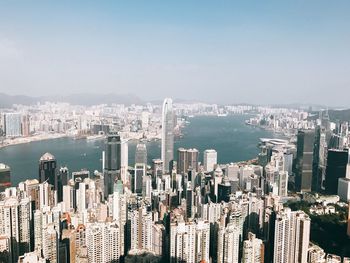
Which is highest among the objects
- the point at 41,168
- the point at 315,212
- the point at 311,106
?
the point at 311,106

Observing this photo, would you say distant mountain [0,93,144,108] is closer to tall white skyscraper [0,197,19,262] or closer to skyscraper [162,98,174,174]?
skyscraper [162,98,174,174]

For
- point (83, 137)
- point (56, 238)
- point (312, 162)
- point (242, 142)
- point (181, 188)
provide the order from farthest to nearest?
point (242, 142), point (83, 137), point (312, 162), point (181, 188), point (56, 238)

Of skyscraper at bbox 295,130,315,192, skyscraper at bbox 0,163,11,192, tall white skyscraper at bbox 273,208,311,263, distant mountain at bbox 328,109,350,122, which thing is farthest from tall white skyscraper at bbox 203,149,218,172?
tall white skyscraper at bbox 273,208,311,263

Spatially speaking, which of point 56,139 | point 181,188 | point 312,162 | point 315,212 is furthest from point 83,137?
point 315,212

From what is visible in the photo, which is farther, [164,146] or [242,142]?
[242,142]

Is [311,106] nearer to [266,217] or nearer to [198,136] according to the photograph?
[198,136]
